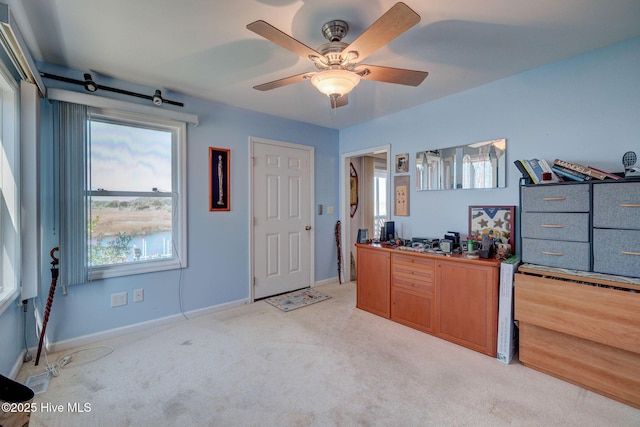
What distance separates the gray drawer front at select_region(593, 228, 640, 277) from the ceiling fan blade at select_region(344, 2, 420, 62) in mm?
1846

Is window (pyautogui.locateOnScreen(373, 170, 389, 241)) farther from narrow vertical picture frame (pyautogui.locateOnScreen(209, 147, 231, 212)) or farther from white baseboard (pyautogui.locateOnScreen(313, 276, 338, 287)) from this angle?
narrow vertical picture frame (pyautogui.locateOnScreen(209, 147, 231, 212))

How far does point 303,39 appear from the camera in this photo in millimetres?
2014

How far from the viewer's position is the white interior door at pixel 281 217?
3.68m

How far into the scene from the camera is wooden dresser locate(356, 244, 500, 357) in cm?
235

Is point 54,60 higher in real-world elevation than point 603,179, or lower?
higher

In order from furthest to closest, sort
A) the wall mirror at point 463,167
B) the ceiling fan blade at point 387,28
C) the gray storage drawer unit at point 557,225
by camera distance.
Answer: the wall mirror at point 463,167
the gray storage drawer unit at point 557,225
the ceiling fan blade at point 387,28

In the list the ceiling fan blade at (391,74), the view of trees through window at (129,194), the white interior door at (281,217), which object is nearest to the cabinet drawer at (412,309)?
the white interior door at (281,217)

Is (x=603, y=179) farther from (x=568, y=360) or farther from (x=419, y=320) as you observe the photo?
(x=419, y=320)

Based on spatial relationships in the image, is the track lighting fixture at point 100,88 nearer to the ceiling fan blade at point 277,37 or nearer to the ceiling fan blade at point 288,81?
the ceiling fan blade at point 288,81

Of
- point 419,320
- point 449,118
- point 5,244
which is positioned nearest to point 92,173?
point 5,244

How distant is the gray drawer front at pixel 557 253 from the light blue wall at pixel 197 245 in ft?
9.37

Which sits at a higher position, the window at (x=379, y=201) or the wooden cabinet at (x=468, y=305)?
the window at (x=379, y=201)

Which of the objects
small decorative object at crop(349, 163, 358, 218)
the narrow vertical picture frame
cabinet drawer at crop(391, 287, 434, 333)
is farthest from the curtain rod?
cabinet drawer at crop(391, 287, 434, 333)

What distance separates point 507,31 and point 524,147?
106 centimetres
